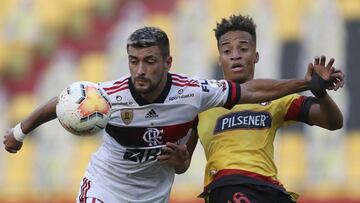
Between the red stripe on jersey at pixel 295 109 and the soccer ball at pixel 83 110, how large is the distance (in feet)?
4.23

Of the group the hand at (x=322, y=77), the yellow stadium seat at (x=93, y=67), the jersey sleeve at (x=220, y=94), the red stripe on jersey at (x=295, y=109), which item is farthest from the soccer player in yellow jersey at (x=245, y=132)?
the yellow stadium seat at (x=93, y=67)

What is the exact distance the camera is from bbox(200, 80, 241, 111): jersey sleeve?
6.19m

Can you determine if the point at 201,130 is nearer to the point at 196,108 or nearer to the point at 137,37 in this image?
the point at 196,108

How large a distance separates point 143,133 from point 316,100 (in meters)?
1.18

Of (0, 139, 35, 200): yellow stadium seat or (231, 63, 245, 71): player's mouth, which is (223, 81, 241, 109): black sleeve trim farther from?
(0, 139, 35, 200): yellow stadium seat

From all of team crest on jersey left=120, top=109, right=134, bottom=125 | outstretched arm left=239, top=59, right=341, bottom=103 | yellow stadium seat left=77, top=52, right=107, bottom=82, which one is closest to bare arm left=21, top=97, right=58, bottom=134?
team crest on jersey left=120, top=109, right=134, bottom=125

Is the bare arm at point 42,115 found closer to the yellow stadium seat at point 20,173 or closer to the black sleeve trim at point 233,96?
the black sleeve trim at point 233,96

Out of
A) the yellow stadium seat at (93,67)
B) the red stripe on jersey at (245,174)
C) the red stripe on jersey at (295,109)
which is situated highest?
the yellow stadium seat at (93,67)

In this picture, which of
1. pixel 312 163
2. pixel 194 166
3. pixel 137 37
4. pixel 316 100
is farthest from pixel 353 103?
pixel 137 37

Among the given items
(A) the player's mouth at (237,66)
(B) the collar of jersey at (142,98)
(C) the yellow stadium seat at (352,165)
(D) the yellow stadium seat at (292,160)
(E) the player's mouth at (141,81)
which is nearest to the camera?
(E) the player's mouth at (141,81)

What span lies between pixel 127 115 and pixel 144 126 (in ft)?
0.42

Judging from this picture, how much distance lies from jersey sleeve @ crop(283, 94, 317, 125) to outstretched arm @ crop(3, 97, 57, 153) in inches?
61.0

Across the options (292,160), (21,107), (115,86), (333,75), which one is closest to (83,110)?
(115,86)

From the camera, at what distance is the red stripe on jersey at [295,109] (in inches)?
258
